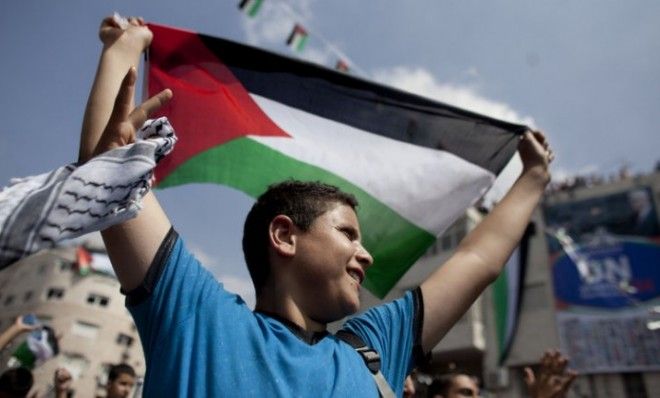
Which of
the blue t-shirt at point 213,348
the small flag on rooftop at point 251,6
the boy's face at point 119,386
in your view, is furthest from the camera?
the small flag on rooftop at point 251,6

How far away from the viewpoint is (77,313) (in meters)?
40.8

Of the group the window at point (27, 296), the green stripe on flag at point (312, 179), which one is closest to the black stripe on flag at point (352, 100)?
the green stripe on flag at point (312, 179)

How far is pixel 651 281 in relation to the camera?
19.9m

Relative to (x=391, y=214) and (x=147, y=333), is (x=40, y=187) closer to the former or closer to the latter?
(x=147, y=333)

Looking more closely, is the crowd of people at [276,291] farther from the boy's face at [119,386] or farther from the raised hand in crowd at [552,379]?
the boy's face at [119,386]

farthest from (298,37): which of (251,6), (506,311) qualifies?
(506,311)

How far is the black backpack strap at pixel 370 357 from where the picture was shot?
1.68 metres

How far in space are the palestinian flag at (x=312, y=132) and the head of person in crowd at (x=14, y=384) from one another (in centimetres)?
219

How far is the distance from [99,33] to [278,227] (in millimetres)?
1012

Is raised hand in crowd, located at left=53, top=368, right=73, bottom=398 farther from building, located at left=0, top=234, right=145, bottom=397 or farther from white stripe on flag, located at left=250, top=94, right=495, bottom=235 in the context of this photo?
building, located at left=0, top=234, right=145, bottom=397

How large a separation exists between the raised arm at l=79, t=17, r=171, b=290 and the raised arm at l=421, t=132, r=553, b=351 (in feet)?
3.37

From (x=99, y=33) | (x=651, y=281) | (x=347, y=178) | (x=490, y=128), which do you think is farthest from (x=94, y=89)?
(x=651, y=281)

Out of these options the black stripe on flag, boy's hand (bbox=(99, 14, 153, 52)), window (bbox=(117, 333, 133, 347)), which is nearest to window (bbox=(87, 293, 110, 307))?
window (bbox=(117, 333, 133, 347))

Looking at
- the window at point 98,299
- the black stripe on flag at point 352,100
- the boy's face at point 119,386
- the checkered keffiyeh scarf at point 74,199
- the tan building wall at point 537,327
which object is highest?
the tan building wall at point 537,327
